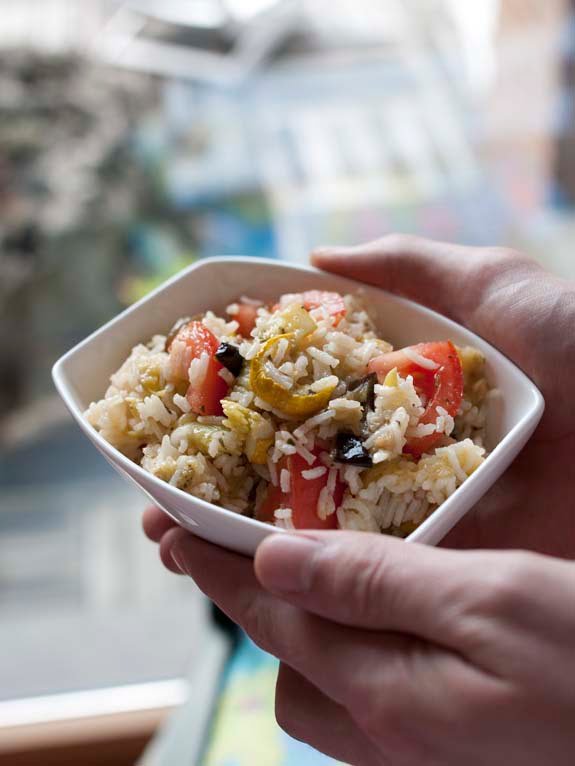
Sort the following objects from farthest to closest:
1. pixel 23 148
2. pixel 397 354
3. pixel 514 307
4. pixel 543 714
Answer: pixel 23 148
pixel 514 307
pixel 397 354
pixel 543 714

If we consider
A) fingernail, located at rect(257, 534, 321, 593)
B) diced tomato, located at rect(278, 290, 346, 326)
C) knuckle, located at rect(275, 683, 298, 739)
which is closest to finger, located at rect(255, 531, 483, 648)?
fingernail, located at rect(257, 534, 321, 593)

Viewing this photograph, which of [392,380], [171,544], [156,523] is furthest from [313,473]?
[156,523]

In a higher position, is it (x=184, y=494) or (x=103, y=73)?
(x=103, y=73)

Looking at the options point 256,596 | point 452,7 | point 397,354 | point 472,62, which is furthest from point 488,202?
point 256,596

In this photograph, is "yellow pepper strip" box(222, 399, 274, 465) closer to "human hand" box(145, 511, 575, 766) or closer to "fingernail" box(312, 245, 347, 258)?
"human hand" box(145, 511, 575, 766)

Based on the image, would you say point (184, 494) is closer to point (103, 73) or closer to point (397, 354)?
point (397, 354)

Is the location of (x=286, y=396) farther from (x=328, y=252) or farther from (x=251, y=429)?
(x=328, y=252)
